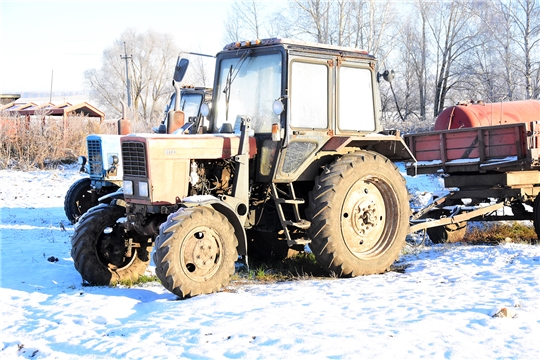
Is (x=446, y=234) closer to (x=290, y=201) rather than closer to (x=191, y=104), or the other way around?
(x=290, y=201)

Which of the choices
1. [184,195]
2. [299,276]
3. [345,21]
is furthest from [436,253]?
[345,21]

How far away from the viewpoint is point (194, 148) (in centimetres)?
689

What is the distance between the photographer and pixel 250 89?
24.9 ft

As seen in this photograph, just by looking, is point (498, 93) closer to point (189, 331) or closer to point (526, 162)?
point (526, 162)

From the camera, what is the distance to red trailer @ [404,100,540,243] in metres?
9.09

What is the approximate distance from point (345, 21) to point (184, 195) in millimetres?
31596

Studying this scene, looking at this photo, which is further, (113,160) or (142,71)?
(142,71)

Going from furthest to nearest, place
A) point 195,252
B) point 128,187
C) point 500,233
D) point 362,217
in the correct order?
point 500,233, point 362,217, point 128,187, point 195,252

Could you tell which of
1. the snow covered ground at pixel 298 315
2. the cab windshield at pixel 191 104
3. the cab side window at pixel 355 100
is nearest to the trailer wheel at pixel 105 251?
the snow covered ground at pixel 298 315

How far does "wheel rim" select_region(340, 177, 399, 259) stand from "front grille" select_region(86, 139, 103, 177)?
5.73 metres

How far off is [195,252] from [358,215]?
2246 mm

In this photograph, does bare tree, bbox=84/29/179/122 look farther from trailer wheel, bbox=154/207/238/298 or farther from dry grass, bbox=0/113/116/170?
trailer wheel, bbox=154/207/238/298

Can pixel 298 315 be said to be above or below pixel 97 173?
below

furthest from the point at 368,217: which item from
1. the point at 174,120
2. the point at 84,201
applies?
the point at 84,201
